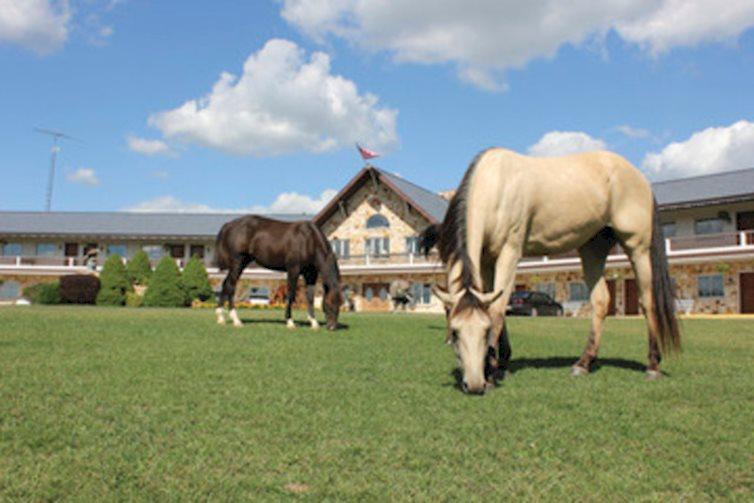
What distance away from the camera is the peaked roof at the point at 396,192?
39938 millimetres

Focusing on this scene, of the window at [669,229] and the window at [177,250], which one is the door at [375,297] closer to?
the window at [177,250]

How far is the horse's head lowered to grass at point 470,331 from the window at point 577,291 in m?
33.5

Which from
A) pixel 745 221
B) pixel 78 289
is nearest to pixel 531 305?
pixel 745 221

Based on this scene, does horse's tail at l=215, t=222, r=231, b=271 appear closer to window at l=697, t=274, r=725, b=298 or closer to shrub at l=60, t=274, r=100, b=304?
shrub at l=60, t=274, r=100, b=304

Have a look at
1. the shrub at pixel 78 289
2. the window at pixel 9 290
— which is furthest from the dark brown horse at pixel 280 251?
the window at pixel 9 290

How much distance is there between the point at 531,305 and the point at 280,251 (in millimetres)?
23287

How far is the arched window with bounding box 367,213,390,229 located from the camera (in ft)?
141

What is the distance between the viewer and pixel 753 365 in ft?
25.4

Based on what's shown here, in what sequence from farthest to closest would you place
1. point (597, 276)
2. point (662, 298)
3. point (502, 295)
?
point (597, 276), point (662, 298), point (502, 295)

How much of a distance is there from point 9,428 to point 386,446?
249cm

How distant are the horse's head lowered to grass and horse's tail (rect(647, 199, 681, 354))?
8.83ft

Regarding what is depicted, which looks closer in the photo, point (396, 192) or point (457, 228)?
point (457, 228)

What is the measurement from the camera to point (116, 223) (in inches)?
2128

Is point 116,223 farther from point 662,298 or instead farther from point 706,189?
point 662,298
